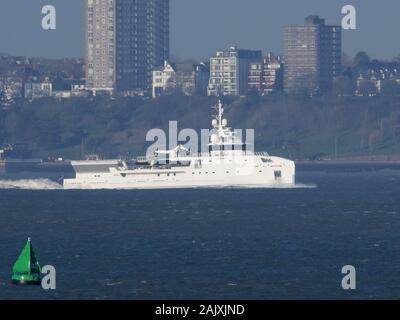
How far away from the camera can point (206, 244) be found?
329 feet

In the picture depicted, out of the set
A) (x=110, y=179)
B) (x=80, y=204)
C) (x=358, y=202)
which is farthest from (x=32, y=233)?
→ (x=110, y=179)

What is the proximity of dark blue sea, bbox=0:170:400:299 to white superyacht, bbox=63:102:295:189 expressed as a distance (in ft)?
26.4

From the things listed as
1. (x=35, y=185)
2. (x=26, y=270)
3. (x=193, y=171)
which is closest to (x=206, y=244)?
(x=26, y=270)

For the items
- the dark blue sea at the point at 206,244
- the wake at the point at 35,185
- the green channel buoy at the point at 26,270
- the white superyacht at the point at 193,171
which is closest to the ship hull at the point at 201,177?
the white superyacht at the point at 193,171

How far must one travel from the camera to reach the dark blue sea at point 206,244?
77688mm

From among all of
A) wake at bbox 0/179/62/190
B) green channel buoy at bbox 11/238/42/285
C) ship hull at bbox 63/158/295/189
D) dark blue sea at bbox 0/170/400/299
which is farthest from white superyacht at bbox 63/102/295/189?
green channel buoy at bbox 11/238/42/285

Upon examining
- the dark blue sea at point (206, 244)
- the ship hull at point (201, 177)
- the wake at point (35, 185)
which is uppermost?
the ship hull at point (201, 177)

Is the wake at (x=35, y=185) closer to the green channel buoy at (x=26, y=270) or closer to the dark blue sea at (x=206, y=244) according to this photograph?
the dark blue sea at (x=206, y=244)

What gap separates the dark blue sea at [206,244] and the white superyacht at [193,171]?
8.06 metres

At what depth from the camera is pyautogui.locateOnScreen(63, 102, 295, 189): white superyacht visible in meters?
169

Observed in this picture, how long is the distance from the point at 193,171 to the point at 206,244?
2734 inches
